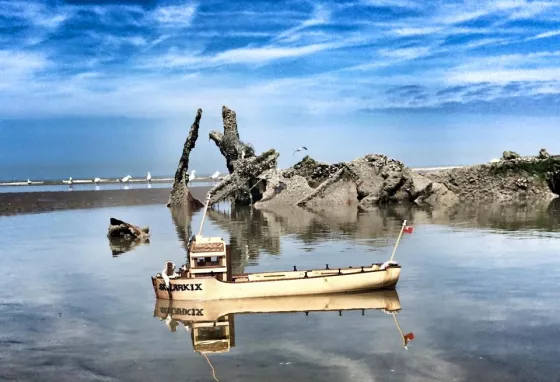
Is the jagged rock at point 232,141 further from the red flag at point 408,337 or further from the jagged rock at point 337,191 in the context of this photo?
the red flag at point 408,337

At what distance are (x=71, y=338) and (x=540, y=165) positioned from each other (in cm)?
5526

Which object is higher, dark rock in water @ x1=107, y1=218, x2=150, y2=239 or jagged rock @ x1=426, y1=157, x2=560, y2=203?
jagged rock @ x1=426, y1=157, x2=560, y2=203

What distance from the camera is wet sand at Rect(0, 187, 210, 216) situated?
67.8 metres

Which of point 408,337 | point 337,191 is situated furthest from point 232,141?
point 408,337

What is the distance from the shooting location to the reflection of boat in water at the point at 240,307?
64.3ft

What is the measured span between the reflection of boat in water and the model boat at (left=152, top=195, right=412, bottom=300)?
7.9 inches

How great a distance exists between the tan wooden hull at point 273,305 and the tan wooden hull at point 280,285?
0.17 metres

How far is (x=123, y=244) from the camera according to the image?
3822 cm

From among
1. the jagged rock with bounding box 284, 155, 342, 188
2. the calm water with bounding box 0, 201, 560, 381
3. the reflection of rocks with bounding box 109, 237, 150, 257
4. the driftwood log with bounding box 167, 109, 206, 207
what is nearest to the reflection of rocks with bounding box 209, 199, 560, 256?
the calm water with bounding box 0, 201, 560, 381

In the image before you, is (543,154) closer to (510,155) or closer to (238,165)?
(510,155)

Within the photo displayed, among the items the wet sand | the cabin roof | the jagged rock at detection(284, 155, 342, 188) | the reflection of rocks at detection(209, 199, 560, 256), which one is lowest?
the reflection of rocks at detection(209, 199, 560, 256)

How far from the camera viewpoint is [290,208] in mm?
61094

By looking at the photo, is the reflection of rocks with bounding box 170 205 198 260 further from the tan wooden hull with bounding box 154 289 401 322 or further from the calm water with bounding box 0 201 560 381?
the tan wooden hull with bounding box 154 289 401 322

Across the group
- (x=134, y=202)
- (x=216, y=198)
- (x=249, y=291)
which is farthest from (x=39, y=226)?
(x=249, y=291)
